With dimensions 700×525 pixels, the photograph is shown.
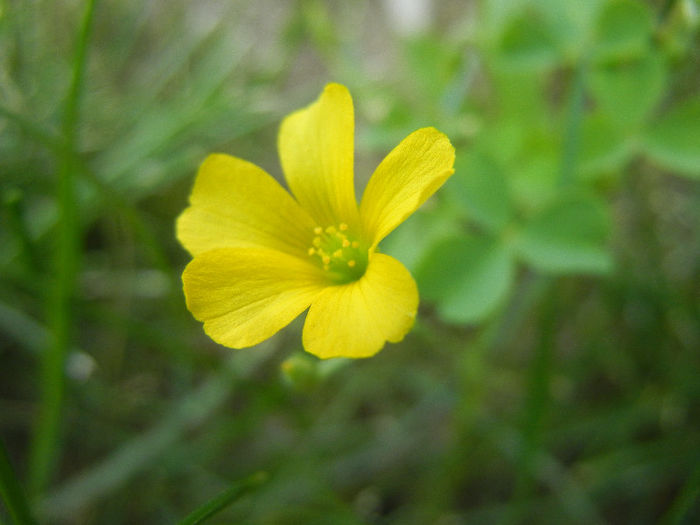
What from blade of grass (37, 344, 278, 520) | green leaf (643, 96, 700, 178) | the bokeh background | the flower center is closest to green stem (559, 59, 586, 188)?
the bokeh background

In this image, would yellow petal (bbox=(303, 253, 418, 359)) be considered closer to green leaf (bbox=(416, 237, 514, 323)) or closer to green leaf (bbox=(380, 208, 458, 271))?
green leaf (bbox=(416, 237, 514, 323))

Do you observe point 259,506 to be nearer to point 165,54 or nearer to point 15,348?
point 15,348

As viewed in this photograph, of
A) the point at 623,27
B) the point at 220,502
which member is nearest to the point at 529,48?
the point at 623,27

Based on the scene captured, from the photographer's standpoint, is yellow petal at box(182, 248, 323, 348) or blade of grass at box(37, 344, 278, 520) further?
blade of grass at box(37, 344, 278, 520)

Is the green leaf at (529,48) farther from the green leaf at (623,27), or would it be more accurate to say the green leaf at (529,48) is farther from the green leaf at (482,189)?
the green leaf at (482,189)

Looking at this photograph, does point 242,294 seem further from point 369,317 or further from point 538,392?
point 538,392

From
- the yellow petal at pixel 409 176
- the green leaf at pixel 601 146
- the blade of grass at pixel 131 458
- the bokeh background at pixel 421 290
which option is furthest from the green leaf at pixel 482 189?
the blade of grass at pixel 131 458
